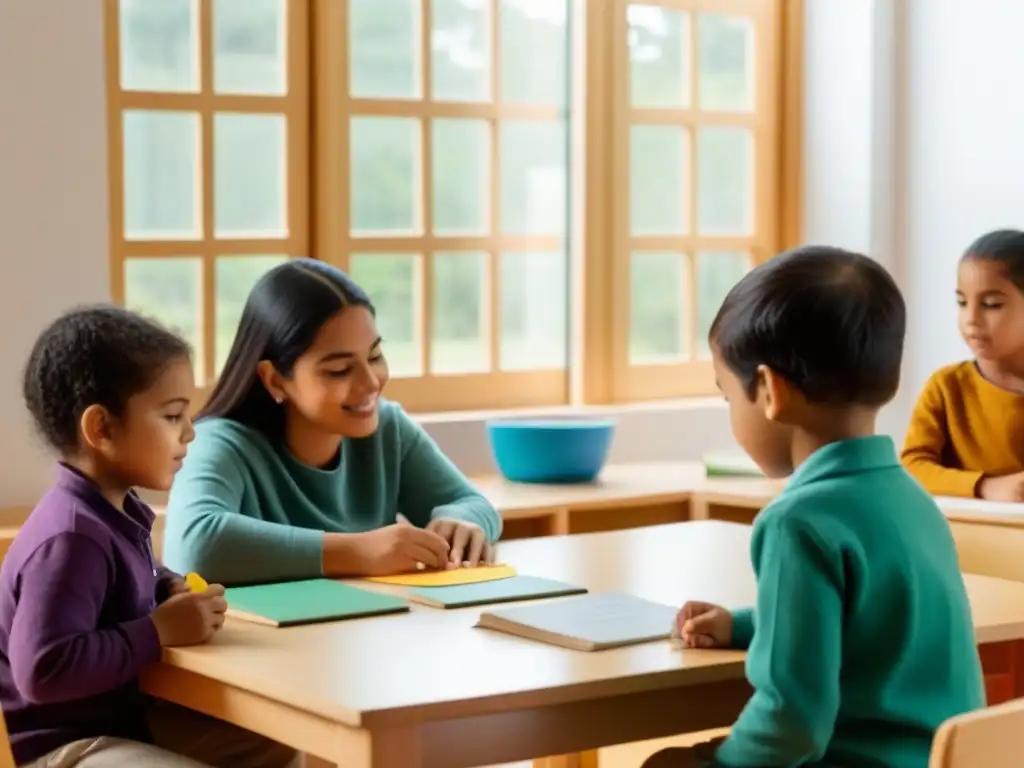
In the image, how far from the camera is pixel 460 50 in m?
4.25

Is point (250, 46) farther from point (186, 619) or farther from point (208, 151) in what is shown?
Result: point (186, 619)

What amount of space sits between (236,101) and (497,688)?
2362 mm

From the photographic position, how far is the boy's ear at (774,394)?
185 cm

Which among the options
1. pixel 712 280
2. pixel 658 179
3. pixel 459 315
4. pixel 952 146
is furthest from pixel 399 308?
pixel 952 146

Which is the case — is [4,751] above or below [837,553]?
below

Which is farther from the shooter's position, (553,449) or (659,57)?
(659,57)

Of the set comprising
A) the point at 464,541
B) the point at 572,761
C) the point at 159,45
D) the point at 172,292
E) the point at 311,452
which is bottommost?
the point at 572,761

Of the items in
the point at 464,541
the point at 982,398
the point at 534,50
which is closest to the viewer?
the point at 464,541

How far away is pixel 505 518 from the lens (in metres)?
3.54

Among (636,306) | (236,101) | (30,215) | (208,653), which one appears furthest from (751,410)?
(636,306)

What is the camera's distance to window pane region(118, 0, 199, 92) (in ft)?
12.4

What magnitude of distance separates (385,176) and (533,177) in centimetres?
44

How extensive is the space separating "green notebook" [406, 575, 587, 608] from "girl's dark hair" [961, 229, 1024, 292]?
1.52 metres

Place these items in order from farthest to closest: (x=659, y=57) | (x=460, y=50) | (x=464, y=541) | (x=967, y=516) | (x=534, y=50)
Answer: (x=659, y=57) < (x=534, y=50) < (x=460, y=50) < (x=967, y=516) < (x=464, y=541)
